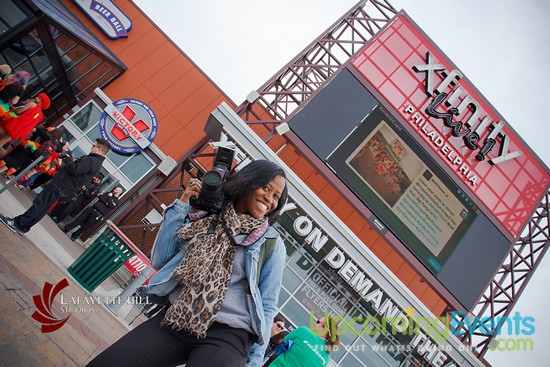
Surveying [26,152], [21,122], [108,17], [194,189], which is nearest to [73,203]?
[26,152]

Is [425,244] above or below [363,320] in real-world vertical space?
above

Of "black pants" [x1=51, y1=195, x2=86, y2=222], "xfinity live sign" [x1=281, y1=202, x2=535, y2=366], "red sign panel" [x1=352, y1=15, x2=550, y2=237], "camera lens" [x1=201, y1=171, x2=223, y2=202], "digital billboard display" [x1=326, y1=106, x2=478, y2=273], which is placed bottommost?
"black pants" [x1=51, y1=195, x2=86, y2=222]

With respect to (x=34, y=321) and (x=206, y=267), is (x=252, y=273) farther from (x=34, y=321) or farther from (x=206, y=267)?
(x=34, y=321)

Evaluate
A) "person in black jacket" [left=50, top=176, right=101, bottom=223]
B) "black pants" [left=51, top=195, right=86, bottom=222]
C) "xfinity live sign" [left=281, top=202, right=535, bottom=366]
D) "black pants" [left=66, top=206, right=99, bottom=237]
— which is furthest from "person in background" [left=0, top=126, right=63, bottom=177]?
"xfinity live sign" [left=281, top=202, right=535, bottom=366]

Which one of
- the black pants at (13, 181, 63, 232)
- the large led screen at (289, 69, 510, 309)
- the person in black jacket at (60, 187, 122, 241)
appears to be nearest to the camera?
the black pants at (13, 181, 63, 232)

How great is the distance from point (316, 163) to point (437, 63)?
6.20 metres

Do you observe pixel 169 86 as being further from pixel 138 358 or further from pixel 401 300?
pixel 138 358

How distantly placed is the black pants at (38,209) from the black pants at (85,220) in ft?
11.2

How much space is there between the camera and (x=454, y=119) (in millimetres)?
11797

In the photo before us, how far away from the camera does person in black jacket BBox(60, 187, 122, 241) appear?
335 inches

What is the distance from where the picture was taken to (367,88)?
1098 cm

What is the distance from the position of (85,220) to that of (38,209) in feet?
13.4

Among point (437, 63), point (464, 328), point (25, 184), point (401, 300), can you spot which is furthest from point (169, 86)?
point (464, 328)

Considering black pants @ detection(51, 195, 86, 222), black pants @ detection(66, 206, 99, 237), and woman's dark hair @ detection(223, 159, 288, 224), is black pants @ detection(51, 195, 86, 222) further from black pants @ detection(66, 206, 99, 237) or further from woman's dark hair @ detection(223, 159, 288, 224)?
woman's dark hair @ detection(223, 159, 288, 224)
